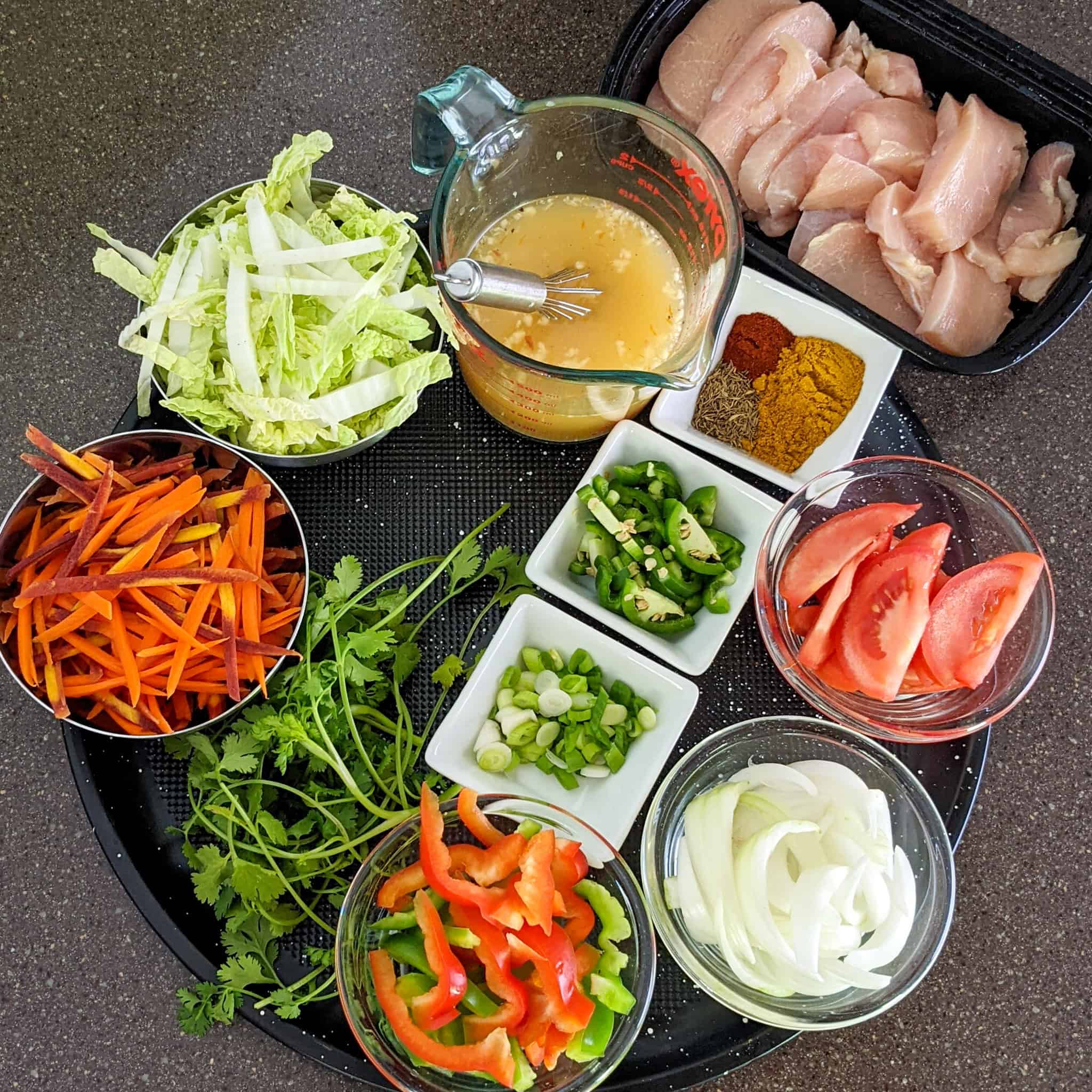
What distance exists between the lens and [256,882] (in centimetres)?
132

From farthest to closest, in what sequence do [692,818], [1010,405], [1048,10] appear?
[1048,10]
[1010,405]
[692,818]

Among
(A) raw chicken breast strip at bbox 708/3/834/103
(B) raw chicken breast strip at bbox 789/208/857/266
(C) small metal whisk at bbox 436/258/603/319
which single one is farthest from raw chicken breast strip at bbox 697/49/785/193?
(C) small metal whisk at bbox 436/258/603/319

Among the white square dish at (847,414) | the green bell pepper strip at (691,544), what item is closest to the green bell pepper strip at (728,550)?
the green bell pepper strip at (691,544)

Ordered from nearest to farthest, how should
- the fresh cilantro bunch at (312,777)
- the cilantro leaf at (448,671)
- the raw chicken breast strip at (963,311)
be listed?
the fresh cilantro bunch at (312,777), the cilantro leaf at (448,671), the raw chicken breast strip at (963,311)

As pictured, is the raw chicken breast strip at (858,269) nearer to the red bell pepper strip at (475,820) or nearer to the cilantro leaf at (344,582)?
the cilantro leaf at (344,582)

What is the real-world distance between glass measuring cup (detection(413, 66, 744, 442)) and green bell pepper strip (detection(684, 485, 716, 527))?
159 mm

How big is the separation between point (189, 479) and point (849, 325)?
39.7 inches

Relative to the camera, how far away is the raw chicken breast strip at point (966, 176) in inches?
63.3

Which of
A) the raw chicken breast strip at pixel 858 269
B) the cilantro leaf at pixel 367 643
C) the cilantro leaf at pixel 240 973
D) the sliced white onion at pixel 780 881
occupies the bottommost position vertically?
the cilantro leaf at pixel 240 973

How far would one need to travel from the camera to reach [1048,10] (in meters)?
1.92

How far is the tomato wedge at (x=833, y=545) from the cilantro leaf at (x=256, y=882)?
2.67ft

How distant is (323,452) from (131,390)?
56 centimetres

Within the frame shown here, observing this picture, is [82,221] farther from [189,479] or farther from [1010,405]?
[1010,405]

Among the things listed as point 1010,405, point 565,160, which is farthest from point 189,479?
point 1010,405
